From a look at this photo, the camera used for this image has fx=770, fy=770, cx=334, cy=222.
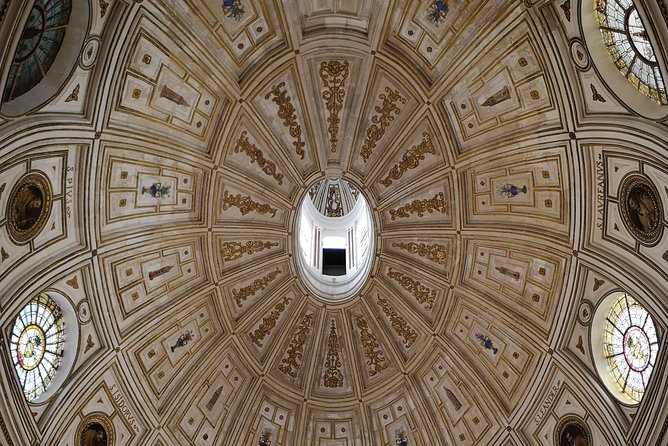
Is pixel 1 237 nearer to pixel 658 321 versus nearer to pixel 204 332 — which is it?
pixel 204 332

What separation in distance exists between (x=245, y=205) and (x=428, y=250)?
22.1ft

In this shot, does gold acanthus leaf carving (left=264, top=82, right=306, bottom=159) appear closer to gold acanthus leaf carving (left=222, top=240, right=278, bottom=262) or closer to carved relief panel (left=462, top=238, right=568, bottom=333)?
gold acanthus leaf carving (left=222, top=240, right=278, bottom=262)

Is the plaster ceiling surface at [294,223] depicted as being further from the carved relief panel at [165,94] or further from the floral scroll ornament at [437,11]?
the floral scroll ornament at [437,11]

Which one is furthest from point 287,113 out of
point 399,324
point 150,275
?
point 399,324

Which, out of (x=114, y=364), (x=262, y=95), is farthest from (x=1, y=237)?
(x=262, y=95)

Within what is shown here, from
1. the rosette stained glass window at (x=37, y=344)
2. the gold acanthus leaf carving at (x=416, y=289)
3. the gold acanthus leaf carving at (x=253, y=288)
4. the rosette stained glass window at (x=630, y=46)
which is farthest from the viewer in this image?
the gold acanthus leaf carving at (x=416, y=289)

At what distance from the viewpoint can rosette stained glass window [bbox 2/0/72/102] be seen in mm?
17578

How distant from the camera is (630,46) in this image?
61.2 feet

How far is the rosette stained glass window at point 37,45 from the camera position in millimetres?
17578

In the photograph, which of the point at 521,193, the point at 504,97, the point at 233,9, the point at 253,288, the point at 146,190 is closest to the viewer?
the point at 233,9

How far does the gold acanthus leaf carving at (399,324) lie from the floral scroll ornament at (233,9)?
39.0 ft

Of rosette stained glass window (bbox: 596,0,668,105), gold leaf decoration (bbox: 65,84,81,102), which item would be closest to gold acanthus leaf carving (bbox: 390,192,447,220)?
rosette stained glass window (bbox: 596,0,668,105)

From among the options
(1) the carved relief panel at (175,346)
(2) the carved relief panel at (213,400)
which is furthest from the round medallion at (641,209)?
(2) the carved relief panel at (213,400)

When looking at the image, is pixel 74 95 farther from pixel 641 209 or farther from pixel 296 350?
pixel 641 209
